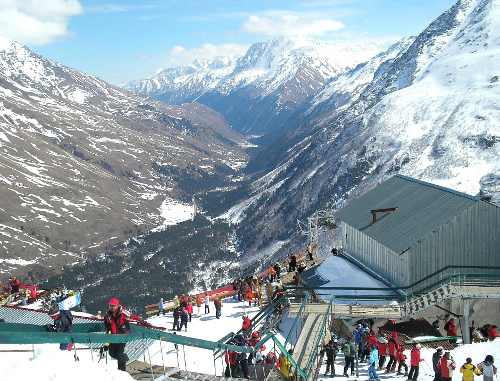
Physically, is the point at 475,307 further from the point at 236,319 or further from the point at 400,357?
the point at 236,319

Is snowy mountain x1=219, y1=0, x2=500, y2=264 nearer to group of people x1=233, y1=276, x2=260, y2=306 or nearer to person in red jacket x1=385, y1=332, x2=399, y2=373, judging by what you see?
group of people x1=233, y1=276, x2=260, y2=306

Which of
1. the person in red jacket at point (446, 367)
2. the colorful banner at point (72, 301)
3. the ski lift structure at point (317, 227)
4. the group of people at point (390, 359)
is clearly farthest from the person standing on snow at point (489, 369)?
the ski lift structure at point (317, 227)

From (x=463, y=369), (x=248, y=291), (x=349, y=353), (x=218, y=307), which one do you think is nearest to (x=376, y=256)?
(x=248, y=291)

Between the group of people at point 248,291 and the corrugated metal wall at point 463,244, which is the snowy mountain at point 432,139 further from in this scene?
the group of people at point 248,291

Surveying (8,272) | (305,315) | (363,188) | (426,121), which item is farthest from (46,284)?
(305,315)

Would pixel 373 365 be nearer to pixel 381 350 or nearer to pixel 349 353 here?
pixel 349 353

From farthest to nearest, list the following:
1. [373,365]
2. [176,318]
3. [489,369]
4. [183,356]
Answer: [176,318]
[183,356]
[373,365]
[489,369]
